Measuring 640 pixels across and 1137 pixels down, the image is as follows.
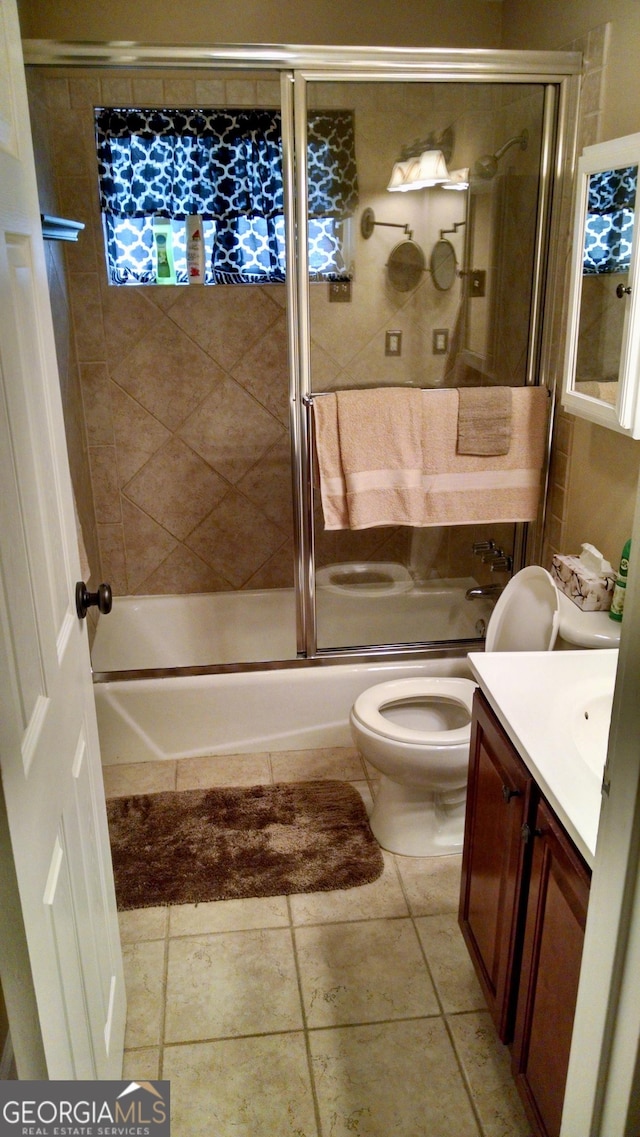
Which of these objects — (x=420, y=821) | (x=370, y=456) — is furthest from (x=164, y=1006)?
(x=370, y=456)

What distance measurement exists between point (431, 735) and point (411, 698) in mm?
316

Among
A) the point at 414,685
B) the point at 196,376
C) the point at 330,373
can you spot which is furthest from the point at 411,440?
the point at 196,376

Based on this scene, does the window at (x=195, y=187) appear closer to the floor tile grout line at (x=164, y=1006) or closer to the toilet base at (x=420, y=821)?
the toilet base at (x=420, y=821)

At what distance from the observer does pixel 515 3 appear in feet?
10.1

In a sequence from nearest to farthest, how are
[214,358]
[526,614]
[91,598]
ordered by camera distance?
[91,598]
[526,614]
[214,358]

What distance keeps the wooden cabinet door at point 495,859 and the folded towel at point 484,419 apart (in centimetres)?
120

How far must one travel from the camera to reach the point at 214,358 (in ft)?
11.5

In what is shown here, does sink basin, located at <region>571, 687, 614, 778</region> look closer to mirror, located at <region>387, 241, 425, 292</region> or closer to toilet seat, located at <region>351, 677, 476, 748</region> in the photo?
toilet seat, located at <region>351, 677, 476, 748</region>

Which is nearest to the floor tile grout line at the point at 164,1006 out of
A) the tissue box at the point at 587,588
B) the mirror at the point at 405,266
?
the tissue box at the point at 587,588

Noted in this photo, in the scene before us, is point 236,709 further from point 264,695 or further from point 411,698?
point 411,698

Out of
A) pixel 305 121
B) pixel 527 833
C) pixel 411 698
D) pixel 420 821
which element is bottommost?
pixel 420 821

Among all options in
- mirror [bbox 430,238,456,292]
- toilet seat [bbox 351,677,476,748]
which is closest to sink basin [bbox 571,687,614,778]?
toilet seat [bbox 351,677,476,748]

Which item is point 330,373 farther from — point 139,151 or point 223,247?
point 139,151

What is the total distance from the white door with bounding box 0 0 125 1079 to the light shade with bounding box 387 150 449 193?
1.48 metres
